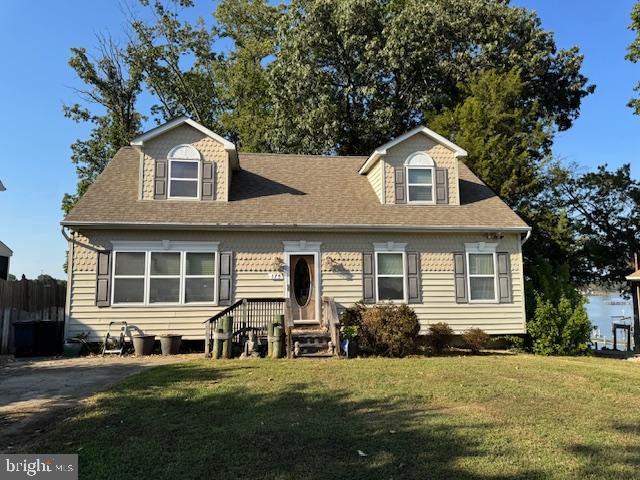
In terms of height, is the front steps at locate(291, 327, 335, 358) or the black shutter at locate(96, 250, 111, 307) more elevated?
the black shutter at locate(96, 250, 111, 307)

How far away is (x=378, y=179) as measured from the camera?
50.1ft

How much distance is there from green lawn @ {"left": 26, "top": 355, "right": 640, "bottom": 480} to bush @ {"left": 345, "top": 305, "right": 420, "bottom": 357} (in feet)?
7.49

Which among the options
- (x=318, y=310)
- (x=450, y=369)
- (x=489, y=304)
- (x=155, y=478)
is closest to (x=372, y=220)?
(x=318, y=310)

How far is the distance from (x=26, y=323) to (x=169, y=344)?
141 inches

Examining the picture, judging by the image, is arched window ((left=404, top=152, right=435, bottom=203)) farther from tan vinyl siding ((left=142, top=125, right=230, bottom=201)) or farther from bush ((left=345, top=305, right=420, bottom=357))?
tan vinyl siding ((left=142, top=125, right=230, bottom=201))

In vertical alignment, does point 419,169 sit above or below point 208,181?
above

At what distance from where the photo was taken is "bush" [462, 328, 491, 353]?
42.6ft

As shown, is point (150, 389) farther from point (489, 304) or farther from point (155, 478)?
point (489, 304)

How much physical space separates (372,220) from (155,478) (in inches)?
415

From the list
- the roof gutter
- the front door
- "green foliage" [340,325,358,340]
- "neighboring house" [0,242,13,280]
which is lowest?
"green foliage" [340,325,358,340]

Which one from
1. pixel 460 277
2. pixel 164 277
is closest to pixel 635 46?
pixel 460 277

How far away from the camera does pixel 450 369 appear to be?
9609 millimetres

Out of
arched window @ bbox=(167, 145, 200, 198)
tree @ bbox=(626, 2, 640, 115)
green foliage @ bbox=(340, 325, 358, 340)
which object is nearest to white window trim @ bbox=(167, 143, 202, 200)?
arched window @ bbox=(167, 145, 200, 198)

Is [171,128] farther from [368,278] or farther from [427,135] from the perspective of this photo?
[427,135]
